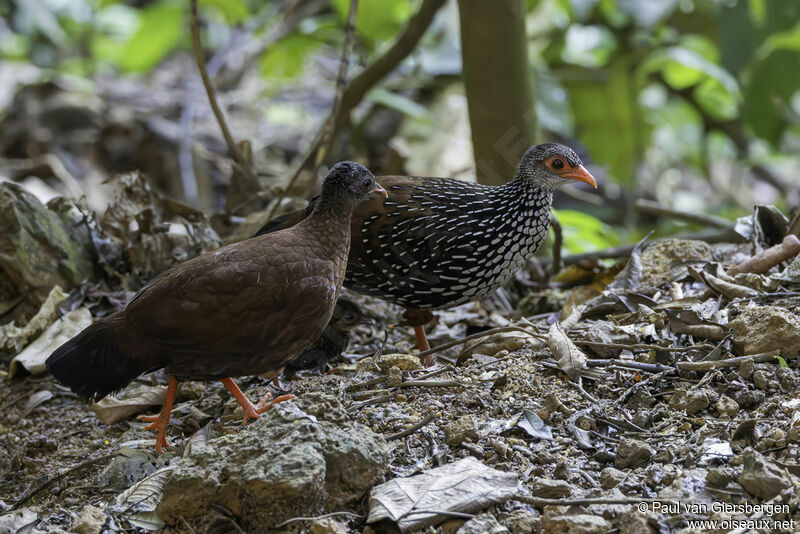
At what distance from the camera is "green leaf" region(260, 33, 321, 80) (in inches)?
301

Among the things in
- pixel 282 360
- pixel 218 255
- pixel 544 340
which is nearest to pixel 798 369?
pixel 544 340

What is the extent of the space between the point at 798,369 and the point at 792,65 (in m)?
4.62

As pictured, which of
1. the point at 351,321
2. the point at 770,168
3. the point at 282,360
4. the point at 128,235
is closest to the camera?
the point at 282,360

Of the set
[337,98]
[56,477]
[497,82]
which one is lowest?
[56,477]

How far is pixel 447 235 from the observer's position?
13.7ft

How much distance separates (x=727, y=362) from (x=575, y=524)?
1.16 metres

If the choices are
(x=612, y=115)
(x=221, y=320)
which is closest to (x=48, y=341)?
(x=221, y=320)

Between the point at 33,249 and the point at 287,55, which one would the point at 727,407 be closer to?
the point at 33,249

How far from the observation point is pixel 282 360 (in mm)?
3395

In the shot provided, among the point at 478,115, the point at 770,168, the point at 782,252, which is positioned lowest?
the point at 770,168

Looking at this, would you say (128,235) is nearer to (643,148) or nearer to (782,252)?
(782,252)

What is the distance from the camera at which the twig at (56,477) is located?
3313mm

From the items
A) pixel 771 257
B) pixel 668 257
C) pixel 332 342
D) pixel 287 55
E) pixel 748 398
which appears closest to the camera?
pixel 748 398

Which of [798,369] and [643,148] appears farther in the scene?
[643,148]
